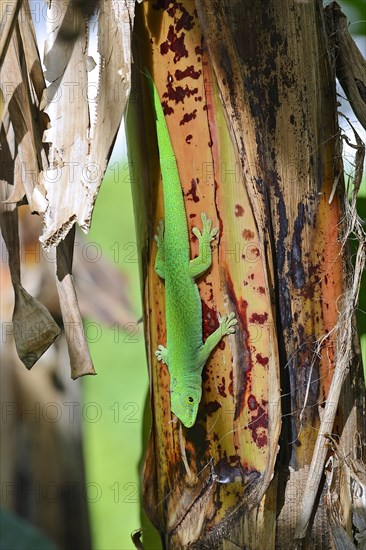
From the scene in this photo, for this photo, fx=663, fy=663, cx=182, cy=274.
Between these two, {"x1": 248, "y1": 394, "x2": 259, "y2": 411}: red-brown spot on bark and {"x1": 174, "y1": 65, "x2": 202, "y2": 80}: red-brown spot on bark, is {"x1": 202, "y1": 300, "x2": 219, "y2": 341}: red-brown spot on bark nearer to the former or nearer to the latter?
{"x1": 248, "y1": 394, "x2": 259, "y2": 411}: red-brown spot on bark

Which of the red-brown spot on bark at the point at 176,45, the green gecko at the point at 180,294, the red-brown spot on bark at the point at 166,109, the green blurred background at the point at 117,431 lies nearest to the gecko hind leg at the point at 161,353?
the green gecko at the point at 180,294

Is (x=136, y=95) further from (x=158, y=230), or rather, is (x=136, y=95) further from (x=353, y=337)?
(x=353, y=337)

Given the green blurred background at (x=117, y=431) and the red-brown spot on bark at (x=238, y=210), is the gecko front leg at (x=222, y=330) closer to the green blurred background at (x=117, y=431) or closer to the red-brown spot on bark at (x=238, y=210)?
the red-brown spot on bark at (x=238, y=210)

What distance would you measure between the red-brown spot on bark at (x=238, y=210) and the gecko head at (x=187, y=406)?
376 mm

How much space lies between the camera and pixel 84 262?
2807mm

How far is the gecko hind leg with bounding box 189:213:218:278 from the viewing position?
1.33 metres

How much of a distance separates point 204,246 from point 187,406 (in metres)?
0.34

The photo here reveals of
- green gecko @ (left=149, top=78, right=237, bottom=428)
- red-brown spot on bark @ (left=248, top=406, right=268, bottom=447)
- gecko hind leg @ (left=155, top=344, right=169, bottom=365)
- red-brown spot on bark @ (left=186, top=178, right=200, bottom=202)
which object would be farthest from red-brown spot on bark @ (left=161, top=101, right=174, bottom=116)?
red-brown spot on bark @ (left=248, top=406, right=268, bottom=447)

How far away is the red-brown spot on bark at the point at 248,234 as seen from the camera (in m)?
1.27

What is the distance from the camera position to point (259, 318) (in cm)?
127

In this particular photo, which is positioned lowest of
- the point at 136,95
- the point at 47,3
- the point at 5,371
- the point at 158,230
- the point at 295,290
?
the point at 5,371

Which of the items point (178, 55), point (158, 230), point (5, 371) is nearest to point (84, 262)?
point (5, 371)

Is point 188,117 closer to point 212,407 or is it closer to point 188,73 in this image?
point 188,73

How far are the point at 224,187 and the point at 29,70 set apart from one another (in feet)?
Result: 1.55
